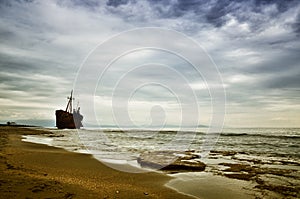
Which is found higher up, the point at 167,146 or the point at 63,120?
the point at 63,120

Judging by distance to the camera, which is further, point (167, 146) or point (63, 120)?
point (63, 120)

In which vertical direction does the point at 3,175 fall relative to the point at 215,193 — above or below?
above

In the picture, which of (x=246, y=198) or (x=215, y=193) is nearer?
(x=246, y=198)

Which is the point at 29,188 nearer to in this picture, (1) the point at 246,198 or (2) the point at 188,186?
(2) the point at 188,186

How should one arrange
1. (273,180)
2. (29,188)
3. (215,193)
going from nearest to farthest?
(29,188) → (215,193) → (273,180)

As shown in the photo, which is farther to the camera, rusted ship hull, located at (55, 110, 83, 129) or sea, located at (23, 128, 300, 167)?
rusted ship hull, located at (55, 110, 83, 129)

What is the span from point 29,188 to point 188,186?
5.45m

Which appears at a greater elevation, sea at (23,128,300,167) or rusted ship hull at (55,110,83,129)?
rusted ship hull at (55,110,83,129)

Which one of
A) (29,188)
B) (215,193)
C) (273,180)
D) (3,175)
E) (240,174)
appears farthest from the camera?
(240,174)

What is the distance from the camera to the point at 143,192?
24.3 ft

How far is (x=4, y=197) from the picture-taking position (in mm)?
5371

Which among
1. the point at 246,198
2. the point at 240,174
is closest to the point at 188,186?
the point at 246,198

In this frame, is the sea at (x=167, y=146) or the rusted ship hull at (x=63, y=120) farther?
the rusted ship hull at (x=63, y=120)

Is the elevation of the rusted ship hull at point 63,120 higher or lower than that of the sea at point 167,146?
higher
